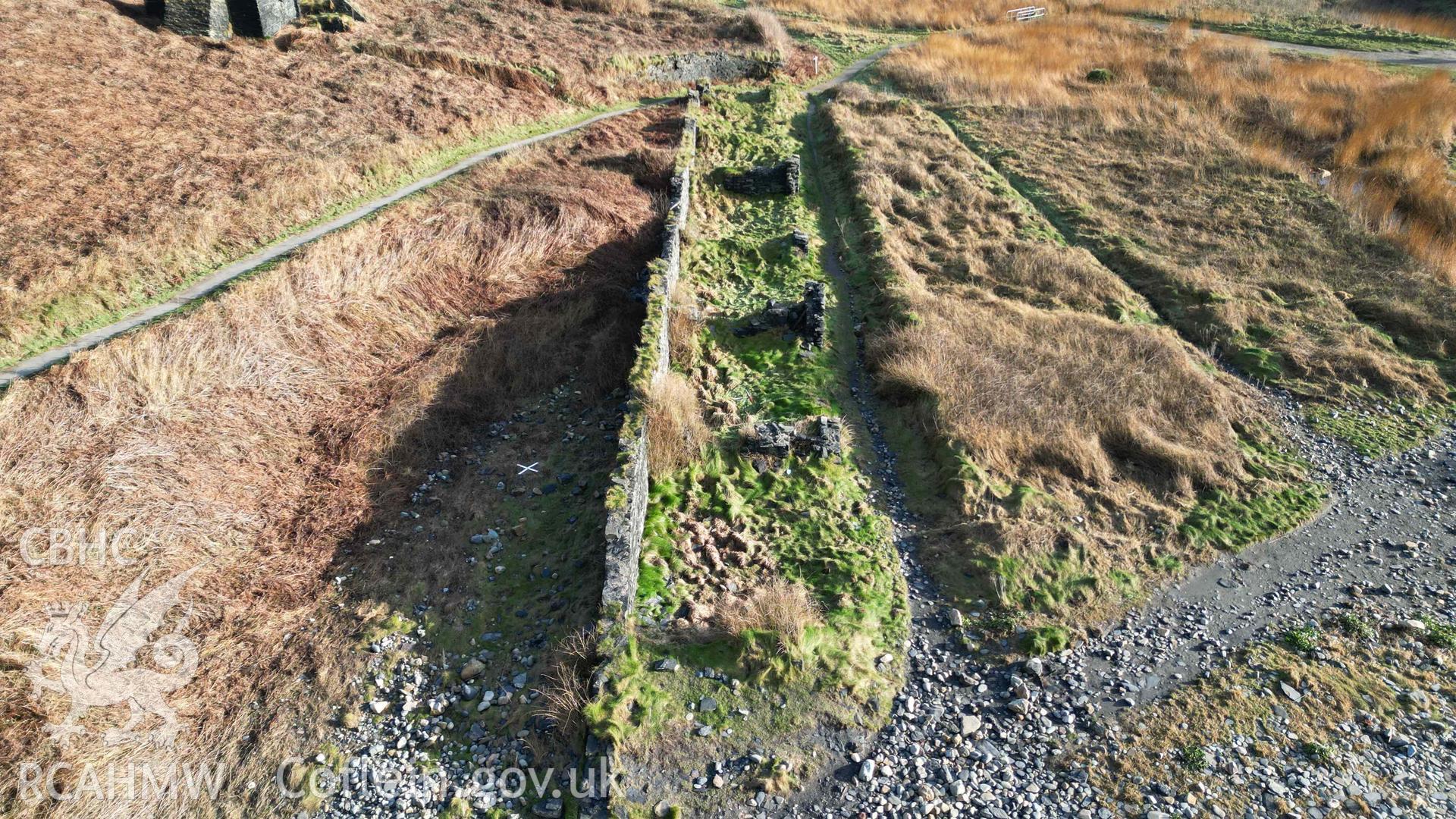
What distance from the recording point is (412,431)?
32.2 ft

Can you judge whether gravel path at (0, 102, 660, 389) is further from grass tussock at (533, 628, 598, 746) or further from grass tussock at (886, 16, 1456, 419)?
grass tussock at (886, 16, 1456, 419)

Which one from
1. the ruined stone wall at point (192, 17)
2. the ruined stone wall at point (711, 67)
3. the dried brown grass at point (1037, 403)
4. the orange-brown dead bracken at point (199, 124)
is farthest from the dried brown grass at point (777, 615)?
the ruined stone wall at point (711, 67)

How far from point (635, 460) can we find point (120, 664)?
4.89 metres

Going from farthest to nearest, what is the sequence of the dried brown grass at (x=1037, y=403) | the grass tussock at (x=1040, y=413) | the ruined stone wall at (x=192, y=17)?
1. the ruined stone wall at (x=192, y=17)
2. the dried brown grass at (x=1037, y=403)
3. the grass tussock at (x=1040, y=413)

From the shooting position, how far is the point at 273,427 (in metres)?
9.58

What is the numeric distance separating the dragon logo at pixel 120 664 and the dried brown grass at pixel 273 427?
4.5 inches

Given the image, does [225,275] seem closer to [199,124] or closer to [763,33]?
[199,124]

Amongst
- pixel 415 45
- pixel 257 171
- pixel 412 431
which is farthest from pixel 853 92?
pixel 412 431

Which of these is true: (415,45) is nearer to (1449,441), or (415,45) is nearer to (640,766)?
(640,766)

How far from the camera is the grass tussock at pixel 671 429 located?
29.8 ft

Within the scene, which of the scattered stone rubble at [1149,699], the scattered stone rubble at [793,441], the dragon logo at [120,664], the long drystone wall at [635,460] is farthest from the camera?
the scattered stone rubble at [793,441]

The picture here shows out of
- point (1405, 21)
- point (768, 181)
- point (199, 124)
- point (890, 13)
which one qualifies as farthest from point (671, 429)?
point (1405, 21)

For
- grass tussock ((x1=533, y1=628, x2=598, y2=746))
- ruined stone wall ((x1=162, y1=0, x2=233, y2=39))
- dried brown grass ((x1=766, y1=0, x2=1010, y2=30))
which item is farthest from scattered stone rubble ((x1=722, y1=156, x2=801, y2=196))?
dried brown grass ((x1=766, y1=0, x2=1010, y2=30))

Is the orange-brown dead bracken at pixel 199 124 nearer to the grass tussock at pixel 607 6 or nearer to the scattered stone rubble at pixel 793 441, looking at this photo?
the grass tussock at pixel 607 6
